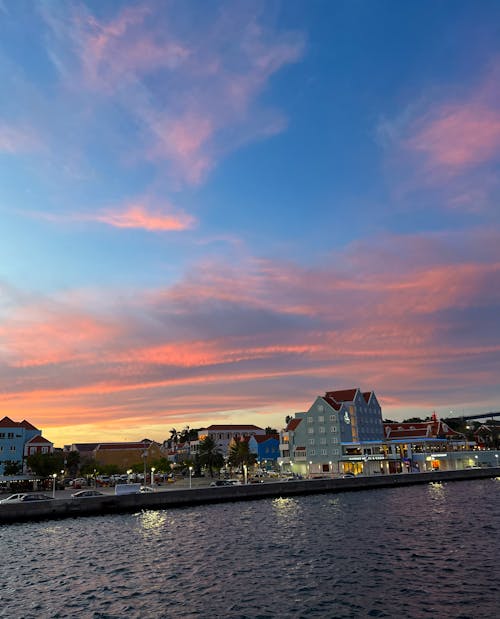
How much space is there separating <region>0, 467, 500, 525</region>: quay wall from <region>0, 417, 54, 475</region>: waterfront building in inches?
2797

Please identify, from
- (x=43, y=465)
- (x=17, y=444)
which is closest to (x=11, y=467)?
(x=17, y=444)

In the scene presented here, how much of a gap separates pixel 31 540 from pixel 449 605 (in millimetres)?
46469

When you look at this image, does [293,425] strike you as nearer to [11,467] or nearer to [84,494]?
[11,467]

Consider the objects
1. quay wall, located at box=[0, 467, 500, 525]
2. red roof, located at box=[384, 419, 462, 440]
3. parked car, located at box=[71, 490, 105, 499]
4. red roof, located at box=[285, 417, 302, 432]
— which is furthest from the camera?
red roof, located at box=[384, 419, 462, 440]

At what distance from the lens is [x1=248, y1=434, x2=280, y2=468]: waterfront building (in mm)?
183500

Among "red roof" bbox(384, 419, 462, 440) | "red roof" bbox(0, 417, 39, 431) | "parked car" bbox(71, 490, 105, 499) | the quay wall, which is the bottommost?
the quay wall

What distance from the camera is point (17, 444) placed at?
145 m

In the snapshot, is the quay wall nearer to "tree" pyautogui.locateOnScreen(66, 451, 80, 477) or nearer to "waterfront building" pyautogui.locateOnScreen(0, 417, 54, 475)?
"waterfront building" pyautogui.locateOnScreen(0, 417, 54, 475)

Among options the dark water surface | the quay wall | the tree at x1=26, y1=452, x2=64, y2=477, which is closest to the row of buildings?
the tree at x1=26, y1=452, x2=64, y2=477

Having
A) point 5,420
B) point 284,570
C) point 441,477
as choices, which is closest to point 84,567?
point 284,570

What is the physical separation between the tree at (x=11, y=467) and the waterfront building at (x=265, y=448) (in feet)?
257

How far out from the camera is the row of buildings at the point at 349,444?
146863 mm

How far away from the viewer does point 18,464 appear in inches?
5531

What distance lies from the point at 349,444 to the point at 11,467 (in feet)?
303
